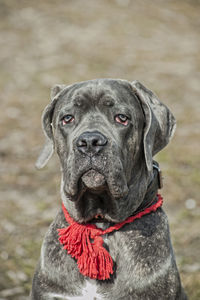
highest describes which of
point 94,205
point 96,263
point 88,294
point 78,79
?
point 94,205

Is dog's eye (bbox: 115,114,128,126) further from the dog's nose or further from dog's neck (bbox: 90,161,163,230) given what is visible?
dog's neck (bbox: 90,161,163,230)

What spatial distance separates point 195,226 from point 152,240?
9.75 ft

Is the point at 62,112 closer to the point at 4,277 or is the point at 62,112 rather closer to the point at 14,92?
the point at 4,277

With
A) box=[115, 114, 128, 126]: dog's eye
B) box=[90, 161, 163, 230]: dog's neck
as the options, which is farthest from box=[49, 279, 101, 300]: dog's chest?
box=[115, 114, 128, 126]: dog's eye

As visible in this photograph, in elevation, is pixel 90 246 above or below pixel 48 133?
below

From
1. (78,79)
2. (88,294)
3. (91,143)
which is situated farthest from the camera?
(78,79)

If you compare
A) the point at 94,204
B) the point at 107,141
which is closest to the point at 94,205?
the point at 94,204

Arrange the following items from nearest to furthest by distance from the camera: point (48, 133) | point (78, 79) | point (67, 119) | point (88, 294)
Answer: point (88, 294) < point (67, 119) < point (48, 133) < point (78, 79)

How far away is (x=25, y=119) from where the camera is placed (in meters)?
10.9

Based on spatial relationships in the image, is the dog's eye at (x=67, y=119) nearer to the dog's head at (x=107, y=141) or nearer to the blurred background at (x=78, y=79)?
the dog's head at (x=107, y=141)

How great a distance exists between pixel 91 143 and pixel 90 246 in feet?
2.62

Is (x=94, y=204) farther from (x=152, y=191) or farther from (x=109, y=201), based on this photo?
(x=152, y=191)

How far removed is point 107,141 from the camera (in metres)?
3.41

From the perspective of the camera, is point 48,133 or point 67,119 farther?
point 48,133
